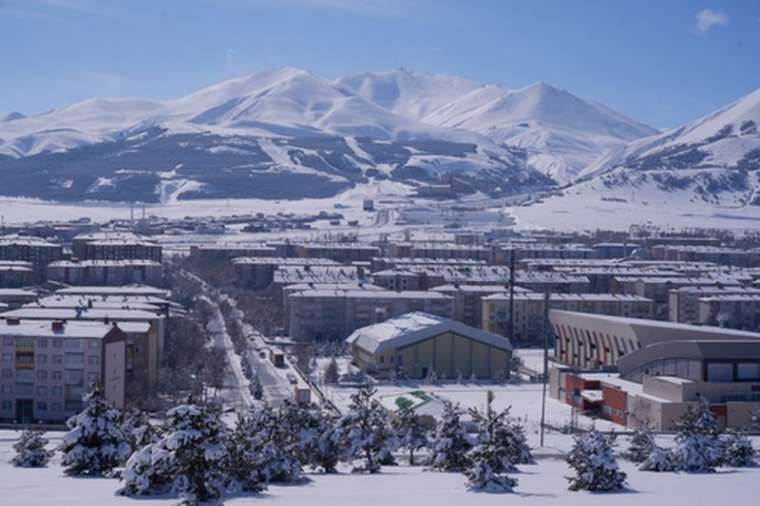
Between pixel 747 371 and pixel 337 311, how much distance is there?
7417 mm

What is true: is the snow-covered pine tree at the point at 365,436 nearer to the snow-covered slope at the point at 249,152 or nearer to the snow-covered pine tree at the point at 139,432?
the snow-covered pine tree at the point at 139,432

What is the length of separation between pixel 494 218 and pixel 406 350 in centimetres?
2879

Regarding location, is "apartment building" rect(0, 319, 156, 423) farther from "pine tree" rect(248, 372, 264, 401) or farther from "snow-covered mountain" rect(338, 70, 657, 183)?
"snow-covered mountain" rect(338, 70, 657, 183)

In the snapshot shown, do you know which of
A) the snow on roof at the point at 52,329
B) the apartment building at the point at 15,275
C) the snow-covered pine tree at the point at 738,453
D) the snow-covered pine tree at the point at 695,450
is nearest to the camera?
the snow-covered pine tree at the point at 695,450

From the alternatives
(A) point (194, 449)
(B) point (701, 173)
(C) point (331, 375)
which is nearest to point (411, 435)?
(A) point (194, 449)

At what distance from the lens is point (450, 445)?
6855 millimetres

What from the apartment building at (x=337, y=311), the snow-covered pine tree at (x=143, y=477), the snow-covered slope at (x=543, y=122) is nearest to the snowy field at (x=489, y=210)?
the apartment building at (x=337, y=311)

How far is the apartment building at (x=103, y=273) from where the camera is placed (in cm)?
2078

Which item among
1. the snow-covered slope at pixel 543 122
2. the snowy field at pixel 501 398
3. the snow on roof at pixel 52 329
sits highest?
the snow-covered slope at pixel 543 122

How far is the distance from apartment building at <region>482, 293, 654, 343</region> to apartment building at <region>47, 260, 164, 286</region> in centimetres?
658

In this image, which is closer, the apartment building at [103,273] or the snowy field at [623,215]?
the apartment building at [103,273]

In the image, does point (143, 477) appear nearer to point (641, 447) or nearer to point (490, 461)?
point (490, 461)

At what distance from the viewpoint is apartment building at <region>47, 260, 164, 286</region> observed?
20.8m

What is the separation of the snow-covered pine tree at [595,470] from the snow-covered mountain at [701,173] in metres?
44.6
